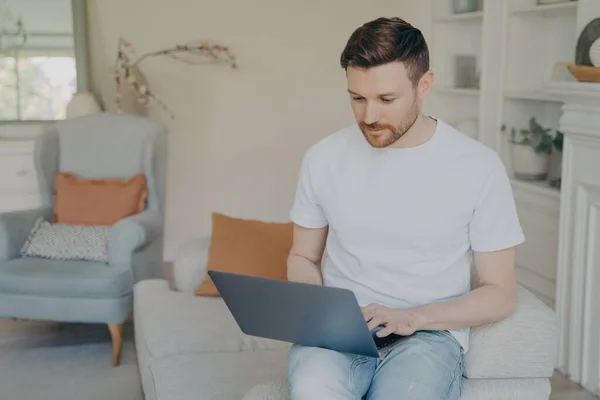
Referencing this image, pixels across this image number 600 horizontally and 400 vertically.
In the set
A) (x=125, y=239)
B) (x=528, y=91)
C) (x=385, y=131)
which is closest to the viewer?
(x=385, y=131)

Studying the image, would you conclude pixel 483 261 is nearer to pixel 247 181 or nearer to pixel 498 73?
pixel 498 73

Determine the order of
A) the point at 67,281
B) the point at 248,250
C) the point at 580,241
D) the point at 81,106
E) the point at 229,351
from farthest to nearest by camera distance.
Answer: the point at 81,106 → the point at 67,281 → the point at 580,241 → the point at 248,250 → the point at 229,351

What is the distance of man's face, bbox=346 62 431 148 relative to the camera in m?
1.74

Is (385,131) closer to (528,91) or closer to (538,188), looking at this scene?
(538,188)

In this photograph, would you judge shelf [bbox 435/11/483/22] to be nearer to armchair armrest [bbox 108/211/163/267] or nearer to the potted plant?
the potted plant

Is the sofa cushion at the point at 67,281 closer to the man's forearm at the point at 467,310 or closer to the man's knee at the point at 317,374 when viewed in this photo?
the man's knee at the point at 317,374

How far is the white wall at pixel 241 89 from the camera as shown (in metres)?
4.75

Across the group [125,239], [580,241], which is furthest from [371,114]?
[125,239]

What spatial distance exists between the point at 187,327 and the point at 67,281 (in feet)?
2.77

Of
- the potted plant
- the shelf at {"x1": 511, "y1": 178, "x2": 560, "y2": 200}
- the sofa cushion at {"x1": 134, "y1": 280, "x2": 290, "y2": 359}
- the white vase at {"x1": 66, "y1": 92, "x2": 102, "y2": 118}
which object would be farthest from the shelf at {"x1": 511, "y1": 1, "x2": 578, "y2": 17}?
the white vase at {"x1": 66, "y1": 92, "x2": 102, "y2": 118}

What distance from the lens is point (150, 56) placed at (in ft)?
15.6

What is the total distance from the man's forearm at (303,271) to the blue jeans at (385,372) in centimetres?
20

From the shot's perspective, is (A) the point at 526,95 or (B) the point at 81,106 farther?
(B) the point at 81,106

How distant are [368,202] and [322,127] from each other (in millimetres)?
3245
